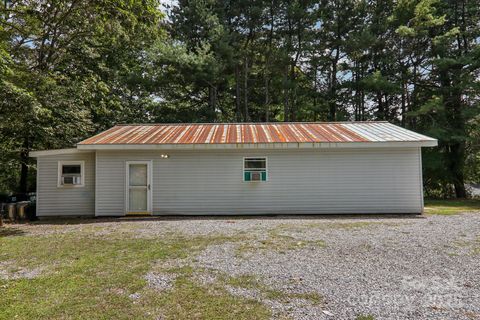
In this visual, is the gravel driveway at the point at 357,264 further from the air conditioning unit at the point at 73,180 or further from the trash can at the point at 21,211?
the trash can at the point at 21,211

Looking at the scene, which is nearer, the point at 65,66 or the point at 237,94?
the point at 65,66

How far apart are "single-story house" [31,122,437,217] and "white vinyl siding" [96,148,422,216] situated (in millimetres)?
31

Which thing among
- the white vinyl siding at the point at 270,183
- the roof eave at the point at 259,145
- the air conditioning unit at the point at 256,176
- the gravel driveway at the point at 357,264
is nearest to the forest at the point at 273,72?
the roof eave at the point at 259,145

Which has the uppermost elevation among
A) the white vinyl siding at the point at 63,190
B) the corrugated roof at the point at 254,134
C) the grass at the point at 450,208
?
the corrugated roof at the point at 254,134

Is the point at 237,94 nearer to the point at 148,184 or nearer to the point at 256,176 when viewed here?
the point at 256,176

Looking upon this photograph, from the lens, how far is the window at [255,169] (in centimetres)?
911

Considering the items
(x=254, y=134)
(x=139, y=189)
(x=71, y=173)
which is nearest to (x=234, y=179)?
(x=254, y=134)

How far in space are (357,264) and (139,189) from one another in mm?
6857

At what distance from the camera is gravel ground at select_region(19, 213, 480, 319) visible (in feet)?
10.1

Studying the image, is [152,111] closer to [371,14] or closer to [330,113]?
[330,113]

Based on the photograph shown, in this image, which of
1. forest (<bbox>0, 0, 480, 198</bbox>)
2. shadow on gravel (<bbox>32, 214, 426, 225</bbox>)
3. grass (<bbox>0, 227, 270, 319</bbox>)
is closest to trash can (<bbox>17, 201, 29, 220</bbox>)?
shadow on gravel (<bbox>32, 214, 426, 225</bbox>)

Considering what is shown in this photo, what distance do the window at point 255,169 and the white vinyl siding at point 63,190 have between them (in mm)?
4912

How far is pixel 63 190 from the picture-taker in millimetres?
9266

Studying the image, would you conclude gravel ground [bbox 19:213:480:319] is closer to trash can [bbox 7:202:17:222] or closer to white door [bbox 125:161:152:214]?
white door [bbox 125:161:152:214]
